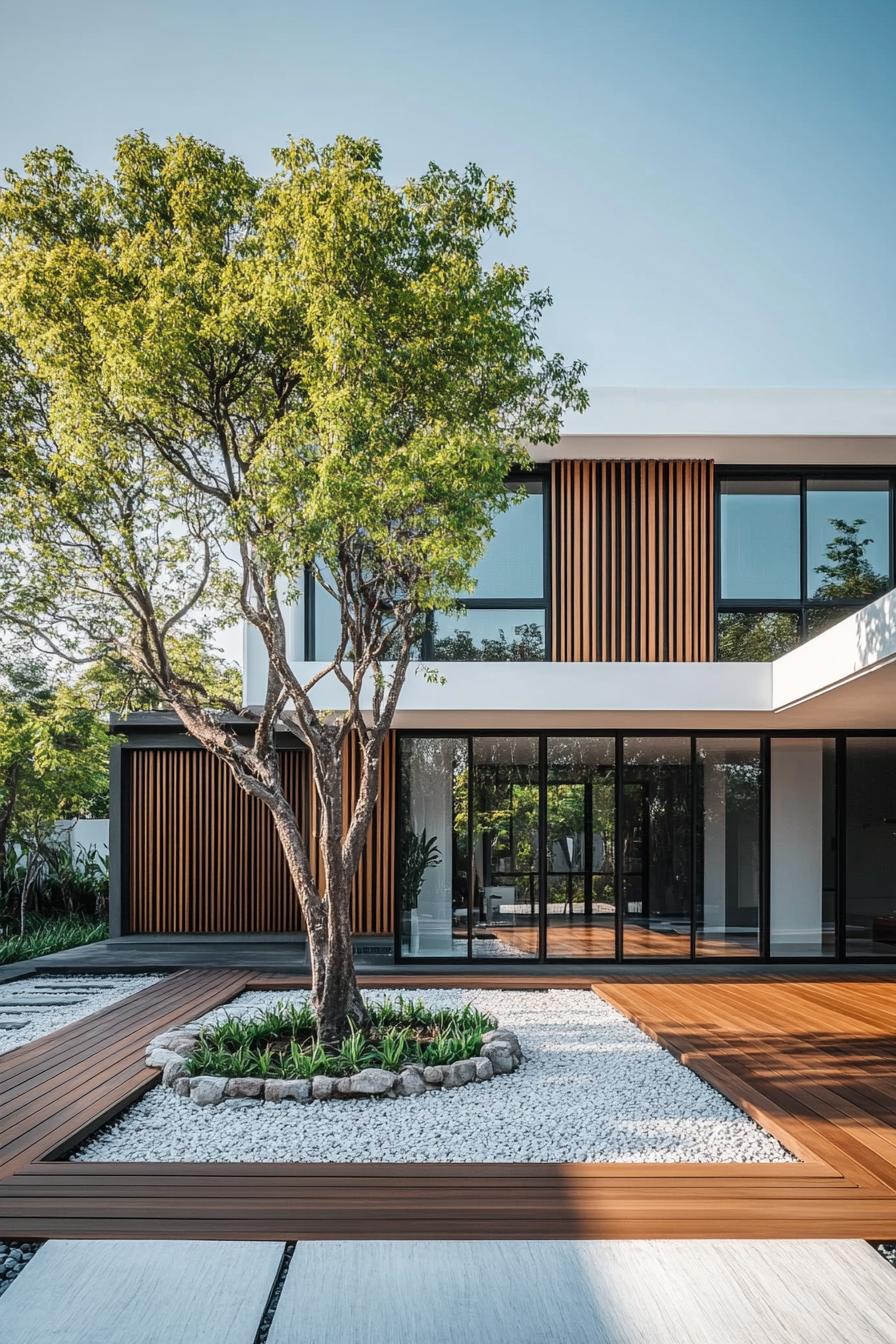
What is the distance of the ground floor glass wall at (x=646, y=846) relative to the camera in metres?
10.3

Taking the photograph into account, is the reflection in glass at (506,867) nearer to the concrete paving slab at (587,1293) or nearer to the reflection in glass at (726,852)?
the reflection in glass at (726,852)

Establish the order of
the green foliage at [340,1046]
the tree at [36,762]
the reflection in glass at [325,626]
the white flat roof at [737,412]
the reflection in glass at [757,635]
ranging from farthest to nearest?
the tree at [36,762]
the reflection in glass at [757,635]
the reflection in glass at [325,626]
the white flat roof at [737,412]
the green foliage at [340,1046]

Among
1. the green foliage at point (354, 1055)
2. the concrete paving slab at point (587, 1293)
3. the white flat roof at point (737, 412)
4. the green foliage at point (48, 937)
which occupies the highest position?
the white flat roof at point (737, 412)

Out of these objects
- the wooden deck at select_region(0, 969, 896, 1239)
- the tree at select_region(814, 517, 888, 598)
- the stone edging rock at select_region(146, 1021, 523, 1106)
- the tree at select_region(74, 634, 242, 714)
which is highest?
the tree at select_region(814, 517, 888, 598)

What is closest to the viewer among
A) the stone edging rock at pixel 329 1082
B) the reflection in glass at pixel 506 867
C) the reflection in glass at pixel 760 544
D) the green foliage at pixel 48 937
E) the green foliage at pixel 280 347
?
the green foliage at pixel 280 347

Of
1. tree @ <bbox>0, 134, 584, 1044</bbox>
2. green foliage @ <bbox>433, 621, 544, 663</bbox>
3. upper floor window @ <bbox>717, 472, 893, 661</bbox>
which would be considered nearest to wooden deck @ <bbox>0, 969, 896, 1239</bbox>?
tree @ <bbox>0, 134, 584, 1044</bbox>

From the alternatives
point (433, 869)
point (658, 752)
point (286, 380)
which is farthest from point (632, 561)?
point (286, 380)

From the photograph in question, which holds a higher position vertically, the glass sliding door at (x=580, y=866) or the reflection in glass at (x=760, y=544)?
the reflection in glass at (x=760, y=544)

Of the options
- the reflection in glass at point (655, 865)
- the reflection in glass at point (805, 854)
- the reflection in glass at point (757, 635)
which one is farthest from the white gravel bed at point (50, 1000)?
the reflection in glass at point (757, 635)

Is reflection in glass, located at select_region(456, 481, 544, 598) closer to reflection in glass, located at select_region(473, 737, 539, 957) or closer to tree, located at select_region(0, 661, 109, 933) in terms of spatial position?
reflection in glass, located at select_region(473, 737, 539, 957)

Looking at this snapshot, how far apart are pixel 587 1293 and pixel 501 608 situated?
772cm

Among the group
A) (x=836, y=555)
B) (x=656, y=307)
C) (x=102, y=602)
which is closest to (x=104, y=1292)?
(x=102, y=602)

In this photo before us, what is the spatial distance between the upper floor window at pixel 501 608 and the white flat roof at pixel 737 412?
4.03ft

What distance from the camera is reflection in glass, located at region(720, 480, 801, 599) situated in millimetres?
10539
